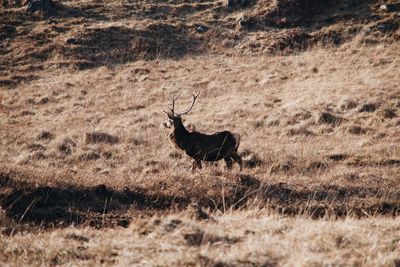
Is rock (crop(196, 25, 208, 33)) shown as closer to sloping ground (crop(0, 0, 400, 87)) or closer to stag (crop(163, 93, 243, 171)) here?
sloping ground (crop(0, 0, 400, 87))

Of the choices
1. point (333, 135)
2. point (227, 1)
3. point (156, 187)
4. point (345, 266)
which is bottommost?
point (333, 135)

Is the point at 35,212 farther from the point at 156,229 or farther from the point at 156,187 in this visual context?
the point at 156,229

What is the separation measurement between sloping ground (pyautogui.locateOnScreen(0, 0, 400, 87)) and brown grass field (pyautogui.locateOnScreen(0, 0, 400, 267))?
121 mm

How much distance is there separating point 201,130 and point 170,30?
14612 millimetres

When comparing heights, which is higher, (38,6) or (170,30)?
(38,6)

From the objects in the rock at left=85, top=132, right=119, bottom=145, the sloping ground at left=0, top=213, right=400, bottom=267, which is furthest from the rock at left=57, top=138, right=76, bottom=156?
the sloping ground at left=0, top=213, right=400, bottom=267

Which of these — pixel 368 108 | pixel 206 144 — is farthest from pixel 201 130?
pixel 368 108

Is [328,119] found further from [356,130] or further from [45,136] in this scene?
[45,136]

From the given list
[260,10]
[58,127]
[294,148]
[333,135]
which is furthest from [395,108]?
[260,10]

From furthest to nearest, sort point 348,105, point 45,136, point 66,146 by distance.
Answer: point 348,105 → point 45,136 → point 66,146

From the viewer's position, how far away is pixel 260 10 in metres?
29.6

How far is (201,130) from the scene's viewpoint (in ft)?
51.4

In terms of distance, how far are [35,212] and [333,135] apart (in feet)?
35.2

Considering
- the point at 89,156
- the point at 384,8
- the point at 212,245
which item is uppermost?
the point at 384,8
